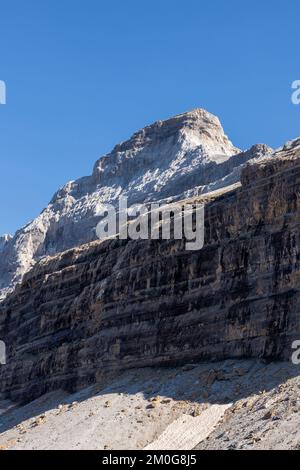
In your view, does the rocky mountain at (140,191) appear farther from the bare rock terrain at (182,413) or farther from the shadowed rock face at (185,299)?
the bare rock terrain at (182,413)

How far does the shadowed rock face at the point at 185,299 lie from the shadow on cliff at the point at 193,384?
1.36 metres

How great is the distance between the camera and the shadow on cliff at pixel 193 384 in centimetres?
5134

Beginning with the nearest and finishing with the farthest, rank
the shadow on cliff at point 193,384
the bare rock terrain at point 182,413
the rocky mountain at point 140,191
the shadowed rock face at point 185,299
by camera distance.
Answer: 1. the bare rock terrain at point 182,413
2. the shadow on cliff at point 193,384
3. the shadowed rock face at point 185,299
4. the rocky mountain at point 140,191

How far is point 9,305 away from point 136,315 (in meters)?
29.3

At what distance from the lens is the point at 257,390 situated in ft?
166

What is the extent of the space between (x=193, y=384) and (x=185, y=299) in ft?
32.5

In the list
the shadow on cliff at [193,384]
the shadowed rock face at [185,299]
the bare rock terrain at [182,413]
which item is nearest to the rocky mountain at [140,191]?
the shadowed rock face at [185,299]

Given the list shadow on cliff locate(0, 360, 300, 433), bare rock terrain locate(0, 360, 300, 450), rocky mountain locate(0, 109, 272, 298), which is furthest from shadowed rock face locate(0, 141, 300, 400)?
rocky mountain locate(0, 109, 272, 298)

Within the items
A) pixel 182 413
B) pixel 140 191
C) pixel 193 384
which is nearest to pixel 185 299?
pixel 193 384

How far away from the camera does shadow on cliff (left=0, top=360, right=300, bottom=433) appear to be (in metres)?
51.3

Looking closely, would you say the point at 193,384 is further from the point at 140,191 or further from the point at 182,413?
the point at 140,191

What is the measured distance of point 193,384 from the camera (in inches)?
2184

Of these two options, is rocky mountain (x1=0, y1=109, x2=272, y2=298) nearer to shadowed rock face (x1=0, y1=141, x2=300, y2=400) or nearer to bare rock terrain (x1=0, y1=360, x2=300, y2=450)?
shadowed rock face (x1=0, y1=141, x2=300, y2=400)

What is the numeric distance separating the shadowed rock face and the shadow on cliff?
4.45 feet
